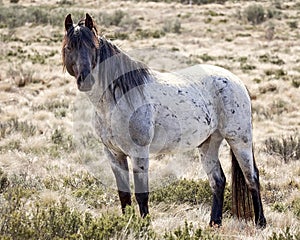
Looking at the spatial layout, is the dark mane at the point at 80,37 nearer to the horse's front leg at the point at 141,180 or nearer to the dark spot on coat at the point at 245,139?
the horse's front leg at the point at 141,180

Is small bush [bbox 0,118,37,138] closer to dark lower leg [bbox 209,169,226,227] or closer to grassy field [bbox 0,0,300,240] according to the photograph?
grassy field [bbox 0,0,300,240]

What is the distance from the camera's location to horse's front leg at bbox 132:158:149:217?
12.5ft

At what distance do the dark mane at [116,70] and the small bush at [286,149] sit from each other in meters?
3.74

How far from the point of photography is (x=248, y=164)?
4.67 meters

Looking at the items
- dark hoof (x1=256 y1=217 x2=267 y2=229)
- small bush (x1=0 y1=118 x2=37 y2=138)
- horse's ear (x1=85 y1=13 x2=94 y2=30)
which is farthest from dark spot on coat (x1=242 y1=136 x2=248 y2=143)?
small bush (x1=0 y1=118 x2=37 y2=138)

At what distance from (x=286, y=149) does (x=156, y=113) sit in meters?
3.80

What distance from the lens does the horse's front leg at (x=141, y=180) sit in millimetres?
3795

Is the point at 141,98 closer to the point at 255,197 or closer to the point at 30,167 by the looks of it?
the point at 255,197

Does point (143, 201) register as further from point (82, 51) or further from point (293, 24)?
point (293, 24)

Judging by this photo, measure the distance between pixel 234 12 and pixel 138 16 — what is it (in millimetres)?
7485

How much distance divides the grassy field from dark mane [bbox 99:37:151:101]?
1.05 m

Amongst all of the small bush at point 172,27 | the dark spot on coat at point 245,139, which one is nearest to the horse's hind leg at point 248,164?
the dark spot on coat at point 245,139

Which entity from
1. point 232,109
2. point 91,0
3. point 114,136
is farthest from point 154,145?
point 91,0

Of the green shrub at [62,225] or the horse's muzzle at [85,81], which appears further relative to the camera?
the horse's muzzle at [85,81]
